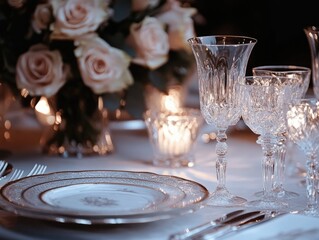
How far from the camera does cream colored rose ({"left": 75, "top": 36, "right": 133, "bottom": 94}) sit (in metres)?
1.52

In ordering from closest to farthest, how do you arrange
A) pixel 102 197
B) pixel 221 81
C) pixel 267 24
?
pixel 102 197
pixel 221 81
pixel 267 24

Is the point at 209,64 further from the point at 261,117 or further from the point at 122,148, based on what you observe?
the point at 122,148

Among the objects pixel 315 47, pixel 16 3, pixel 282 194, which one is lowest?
pixel 282 194

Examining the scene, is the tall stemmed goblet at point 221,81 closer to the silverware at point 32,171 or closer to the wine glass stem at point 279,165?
the wine glass stem at point 279,165

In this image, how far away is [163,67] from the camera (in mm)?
1691

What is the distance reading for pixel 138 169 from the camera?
59.5 inches

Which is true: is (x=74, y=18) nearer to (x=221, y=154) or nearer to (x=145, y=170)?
(x=145, y=170)

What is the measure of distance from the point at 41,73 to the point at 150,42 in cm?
25

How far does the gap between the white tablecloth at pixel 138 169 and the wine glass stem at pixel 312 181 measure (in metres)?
→ 0.04

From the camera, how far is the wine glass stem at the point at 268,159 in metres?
1.23

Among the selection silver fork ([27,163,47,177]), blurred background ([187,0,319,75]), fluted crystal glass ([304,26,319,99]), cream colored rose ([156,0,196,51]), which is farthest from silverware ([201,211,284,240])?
blurred background ([187,0,319,75])

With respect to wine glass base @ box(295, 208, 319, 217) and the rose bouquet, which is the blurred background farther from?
wine glass base @ box(295, 208, 319, 217)

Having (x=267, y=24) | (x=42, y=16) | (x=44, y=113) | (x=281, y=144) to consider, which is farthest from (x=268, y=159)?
(x=267, y=24)

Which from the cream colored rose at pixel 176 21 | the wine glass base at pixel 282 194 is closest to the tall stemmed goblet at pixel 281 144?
the wine glass base at pixel 282 194
